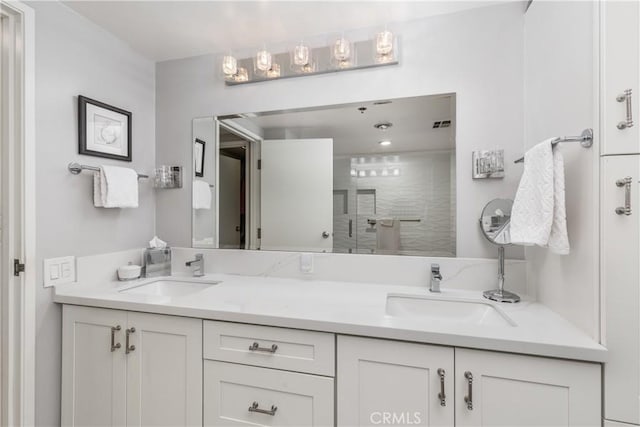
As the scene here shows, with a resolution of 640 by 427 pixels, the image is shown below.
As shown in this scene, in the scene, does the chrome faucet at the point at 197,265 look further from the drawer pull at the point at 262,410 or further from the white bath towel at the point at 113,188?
the drawer pull at the point at 262,410

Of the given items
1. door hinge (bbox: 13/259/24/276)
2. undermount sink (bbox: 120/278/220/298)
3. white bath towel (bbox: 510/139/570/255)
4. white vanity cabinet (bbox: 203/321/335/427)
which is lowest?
white vanity cabinet (bbox: 203/321/335/427)

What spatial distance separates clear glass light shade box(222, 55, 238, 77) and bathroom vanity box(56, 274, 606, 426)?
4.05ft

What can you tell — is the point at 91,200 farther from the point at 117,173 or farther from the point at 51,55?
the point at 51,55

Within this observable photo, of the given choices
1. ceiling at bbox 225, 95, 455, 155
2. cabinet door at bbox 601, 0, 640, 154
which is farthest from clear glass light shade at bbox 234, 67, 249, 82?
cabinet door at bbox 601, 0, 640, 154

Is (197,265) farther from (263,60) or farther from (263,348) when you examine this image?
(263,60)

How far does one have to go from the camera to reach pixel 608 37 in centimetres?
84

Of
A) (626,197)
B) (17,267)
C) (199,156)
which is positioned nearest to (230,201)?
(199,156)

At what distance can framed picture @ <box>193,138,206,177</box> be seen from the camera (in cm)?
185

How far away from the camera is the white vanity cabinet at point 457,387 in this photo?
86 cm

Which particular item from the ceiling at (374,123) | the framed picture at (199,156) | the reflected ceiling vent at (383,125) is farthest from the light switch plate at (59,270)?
the reflected ceiling vent at (383,125)

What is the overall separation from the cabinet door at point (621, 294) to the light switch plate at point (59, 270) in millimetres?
2128

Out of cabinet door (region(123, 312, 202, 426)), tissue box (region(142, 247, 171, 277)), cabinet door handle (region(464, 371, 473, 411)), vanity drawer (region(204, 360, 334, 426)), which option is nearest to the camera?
cabinet door handle (region(464, 371, 473, 411))

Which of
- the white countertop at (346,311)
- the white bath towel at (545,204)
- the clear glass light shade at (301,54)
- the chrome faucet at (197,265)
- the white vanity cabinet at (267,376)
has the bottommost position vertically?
the white vanity cabinet at (267,376)

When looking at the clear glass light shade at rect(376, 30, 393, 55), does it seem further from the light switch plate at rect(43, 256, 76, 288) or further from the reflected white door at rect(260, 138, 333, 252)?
the light switch plate at rect(43, 256, 76, 288)
